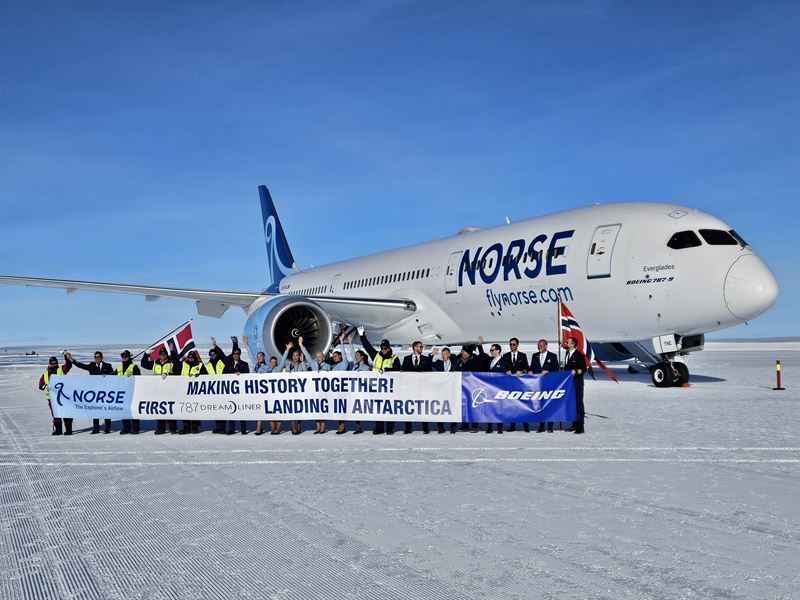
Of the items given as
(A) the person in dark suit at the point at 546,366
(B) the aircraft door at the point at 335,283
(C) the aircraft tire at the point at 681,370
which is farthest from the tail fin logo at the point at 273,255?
(A) the person in dark suit at the point at 546,366

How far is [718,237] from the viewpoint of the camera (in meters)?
13.7

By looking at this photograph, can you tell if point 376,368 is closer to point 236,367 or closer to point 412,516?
point 236,367

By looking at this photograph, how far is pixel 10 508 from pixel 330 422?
6497 millimetres

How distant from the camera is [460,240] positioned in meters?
19.4

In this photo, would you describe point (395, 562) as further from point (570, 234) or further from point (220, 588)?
point (570, 234)

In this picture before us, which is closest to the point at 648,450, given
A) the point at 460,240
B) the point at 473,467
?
the point at 473,467

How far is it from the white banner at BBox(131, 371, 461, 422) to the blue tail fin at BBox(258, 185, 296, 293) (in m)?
19.9

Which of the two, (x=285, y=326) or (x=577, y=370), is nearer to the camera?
Answer: (x=577, y=370)

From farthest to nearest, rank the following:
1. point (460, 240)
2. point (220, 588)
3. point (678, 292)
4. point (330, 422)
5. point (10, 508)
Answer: point (460, 240) < point (678, 292) < point (330, 422) < point (10, 508) < point (220, 588)

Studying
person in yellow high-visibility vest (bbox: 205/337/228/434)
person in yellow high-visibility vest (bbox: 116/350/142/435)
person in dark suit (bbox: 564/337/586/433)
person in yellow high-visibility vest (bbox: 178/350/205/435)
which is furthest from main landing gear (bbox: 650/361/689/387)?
person in yellow high-visibility vest (bbox: 116/350/142/435)

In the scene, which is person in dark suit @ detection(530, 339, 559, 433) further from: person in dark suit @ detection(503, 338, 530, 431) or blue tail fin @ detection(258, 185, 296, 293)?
blue tail fin @ detection(258, 185, 296, 293)

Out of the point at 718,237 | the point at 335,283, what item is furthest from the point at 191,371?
the point at 335,283

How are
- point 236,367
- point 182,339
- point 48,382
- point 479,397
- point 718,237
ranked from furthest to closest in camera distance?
point 182,339 < point 718,237 < point 236,367 < point 48,382 < point 479,397

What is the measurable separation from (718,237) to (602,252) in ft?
6.95
